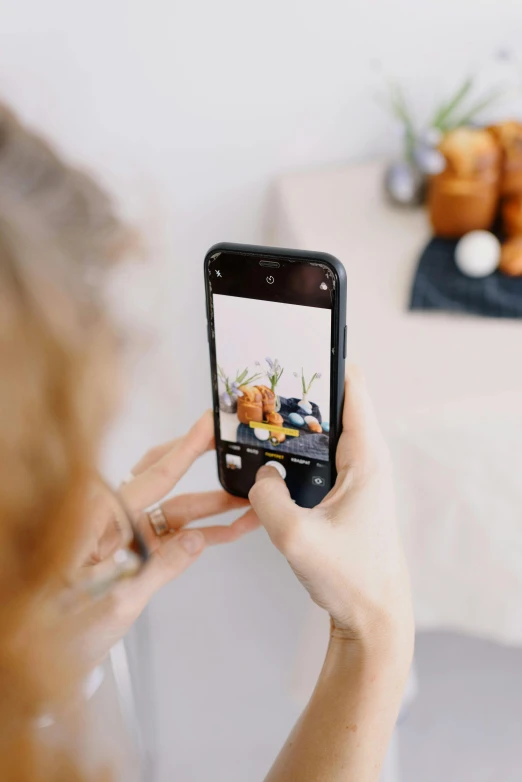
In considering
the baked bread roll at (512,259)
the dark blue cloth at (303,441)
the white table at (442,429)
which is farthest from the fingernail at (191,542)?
the baked bread roll at (512,259)

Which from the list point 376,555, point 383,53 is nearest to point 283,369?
point 376,555

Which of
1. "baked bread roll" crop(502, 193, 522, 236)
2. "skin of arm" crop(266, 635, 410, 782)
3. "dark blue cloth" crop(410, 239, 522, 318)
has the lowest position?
"skin of arm" crop(266, 635, 410, 782)

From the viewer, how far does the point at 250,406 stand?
0.56 meters

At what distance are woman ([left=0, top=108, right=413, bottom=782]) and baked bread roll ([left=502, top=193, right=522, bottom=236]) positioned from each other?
41 cm

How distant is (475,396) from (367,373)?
114 mm

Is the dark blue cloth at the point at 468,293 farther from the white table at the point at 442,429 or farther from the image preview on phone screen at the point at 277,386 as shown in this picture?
the image preview on phone screen at the point at 277,386

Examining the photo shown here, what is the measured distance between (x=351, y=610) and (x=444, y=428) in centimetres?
27

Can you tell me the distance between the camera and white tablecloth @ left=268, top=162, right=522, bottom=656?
2.21 feet

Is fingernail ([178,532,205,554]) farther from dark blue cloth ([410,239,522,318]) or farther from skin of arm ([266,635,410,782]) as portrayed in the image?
dark blue cloth ([410,239,522,318])

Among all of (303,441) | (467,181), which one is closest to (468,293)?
(467,181)

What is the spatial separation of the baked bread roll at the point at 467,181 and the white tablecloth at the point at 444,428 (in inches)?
2.4

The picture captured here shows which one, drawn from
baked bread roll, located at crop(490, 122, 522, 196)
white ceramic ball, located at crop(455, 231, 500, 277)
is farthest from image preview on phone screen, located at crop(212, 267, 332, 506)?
baked bread roll, located at crop(490, 122, 522, 196)

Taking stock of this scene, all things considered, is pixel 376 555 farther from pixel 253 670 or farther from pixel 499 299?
pixel 253 670

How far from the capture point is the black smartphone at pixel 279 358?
0.48 m
